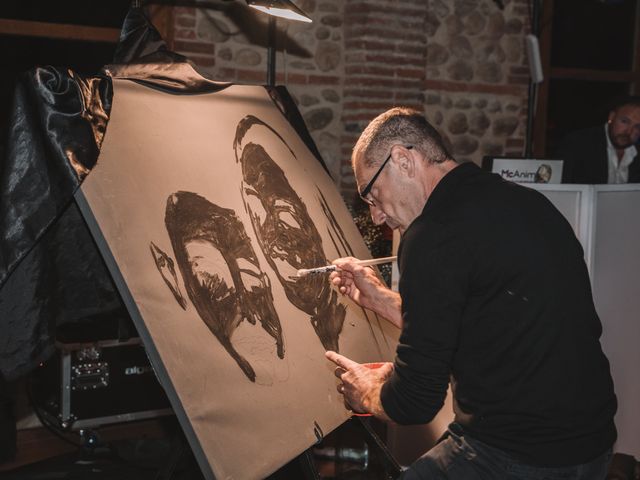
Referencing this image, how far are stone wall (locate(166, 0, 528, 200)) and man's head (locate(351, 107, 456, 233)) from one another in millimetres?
3180

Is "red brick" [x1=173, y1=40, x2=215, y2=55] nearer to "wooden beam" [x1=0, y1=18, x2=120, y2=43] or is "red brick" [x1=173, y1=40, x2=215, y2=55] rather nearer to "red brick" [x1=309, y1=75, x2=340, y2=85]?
"wooden beam" [x1=0, y1=18, x2=120, y2=43]

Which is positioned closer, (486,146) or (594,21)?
(486,146)

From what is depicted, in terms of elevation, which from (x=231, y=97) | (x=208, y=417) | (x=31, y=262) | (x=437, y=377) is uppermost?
(x=231, y=97)

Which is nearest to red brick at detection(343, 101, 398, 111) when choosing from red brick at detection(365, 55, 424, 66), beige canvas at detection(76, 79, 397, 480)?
red brick at detection(365, 55, 424, 66)

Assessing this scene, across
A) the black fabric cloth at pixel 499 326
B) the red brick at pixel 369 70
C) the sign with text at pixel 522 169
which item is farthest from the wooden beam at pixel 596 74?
the black fabric cloth at pixel 499 326

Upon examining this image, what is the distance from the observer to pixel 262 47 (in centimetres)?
507

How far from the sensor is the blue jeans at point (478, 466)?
180 centimetres

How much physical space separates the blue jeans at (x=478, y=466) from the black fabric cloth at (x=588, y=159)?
342 cm

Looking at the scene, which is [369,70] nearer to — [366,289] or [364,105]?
[364,105]

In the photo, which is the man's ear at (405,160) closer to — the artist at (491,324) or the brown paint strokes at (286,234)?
the artist at (491,324)

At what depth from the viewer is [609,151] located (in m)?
5.11

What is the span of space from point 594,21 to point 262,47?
323 centimetres

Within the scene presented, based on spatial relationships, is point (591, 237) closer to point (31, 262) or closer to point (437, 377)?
point (437, 377)

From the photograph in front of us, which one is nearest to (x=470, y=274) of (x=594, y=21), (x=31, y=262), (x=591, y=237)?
(x=31, y=262)
